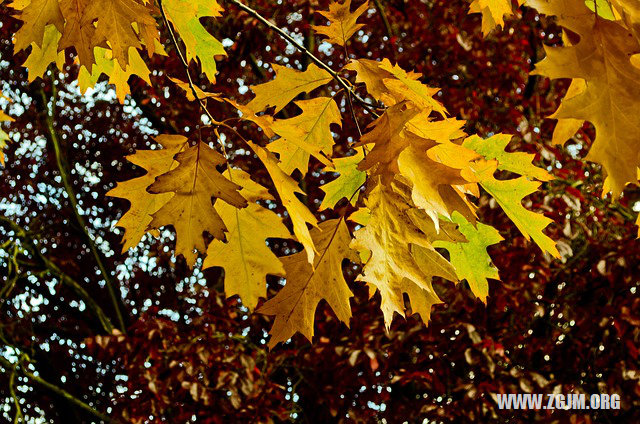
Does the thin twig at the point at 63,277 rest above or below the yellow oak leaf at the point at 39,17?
above

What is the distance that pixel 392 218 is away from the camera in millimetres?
1184

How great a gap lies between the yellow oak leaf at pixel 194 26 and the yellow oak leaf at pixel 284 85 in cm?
27

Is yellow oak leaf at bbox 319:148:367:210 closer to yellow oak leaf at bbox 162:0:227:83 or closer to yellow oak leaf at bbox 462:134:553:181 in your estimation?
yellow oak leaf at bbox 462:134:553:181

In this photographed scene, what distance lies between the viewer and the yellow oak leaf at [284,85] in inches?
63.3

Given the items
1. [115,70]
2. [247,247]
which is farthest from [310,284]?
[115,70]

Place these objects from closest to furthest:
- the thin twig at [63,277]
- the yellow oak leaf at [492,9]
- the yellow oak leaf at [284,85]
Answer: the yellow oak leaf at [492,9] → the yellow oak leaf at [284,85] → the thin twig at [63,277]

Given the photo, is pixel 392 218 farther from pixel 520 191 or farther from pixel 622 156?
pixel 520 191

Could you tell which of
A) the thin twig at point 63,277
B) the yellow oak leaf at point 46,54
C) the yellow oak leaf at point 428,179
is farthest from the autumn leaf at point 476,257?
the thin twig at point 63,277

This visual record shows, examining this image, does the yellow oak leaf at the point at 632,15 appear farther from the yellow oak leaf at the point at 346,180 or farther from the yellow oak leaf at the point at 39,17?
the yellow oak leaf at the point at 39,17

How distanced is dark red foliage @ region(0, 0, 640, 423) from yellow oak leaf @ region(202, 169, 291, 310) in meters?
1.65

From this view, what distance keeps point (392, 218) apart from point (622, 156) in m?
0.39

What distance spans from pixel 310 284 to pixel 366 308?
130 inches

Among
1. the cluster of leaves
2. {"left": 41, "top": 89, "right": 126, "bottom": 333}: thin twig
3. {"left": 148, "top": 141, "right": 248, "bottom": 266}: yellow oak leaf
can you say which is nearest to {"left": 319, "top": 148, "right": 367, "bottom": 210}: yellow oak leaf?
the cluster of leaves

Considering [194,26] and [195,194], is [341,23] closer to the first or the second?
[194,26]
